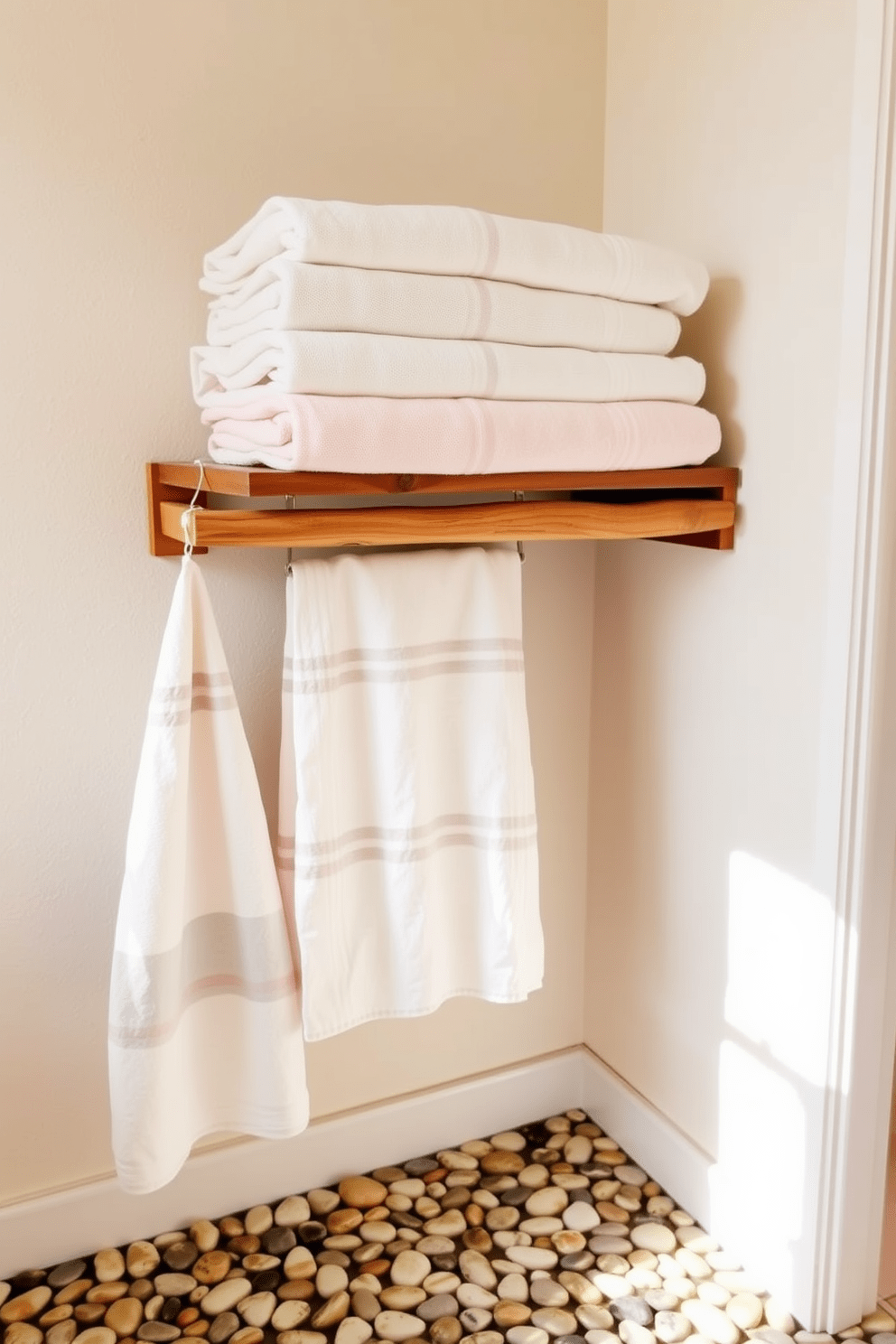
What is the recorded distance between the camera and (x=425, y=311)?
1160 millimetres

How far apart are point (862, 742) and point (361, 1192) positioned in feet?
3.11

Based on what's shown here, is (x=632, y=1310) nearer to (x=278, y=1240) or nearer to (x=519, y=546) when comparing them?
(x=278, y=1240)

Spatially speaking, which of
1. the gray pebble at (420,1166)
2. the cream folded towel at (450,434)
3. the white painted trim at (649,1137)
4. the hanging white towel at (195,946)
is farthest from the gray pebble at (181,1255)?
the cream folded towel at (450,434)

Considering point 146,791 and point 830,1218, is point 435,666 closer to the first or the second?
point 146,791

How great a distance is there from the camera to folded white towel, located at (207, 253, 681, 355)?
1.11 m

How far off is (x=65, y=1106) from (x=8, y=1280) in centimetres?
23

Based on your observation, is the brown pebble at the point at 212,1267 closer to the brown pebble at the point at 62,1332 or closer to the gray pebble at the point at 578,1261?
the brown pebble at the point at 62,1332

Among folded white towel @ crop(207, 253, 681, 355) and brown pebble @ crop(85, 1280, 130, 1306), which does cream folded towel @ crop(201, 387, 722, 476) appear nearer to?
folded white towel @ crop(207, 253, 681, 355)

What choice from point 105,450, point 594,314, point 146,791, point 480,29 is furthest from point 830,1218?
point 480,29

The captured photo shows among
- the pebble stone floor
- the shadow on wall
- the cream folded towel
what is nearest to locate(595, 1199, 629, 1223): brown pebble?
the pebble stone floor

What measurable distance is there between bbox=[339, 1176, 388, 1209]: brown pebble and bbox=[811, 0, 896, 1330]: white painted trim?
1.88ft

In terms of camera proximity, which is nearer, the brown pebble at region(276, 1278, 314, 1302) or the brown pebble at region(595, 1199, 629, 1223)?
the brown pebble at region(276, 1278, 314, 1302)

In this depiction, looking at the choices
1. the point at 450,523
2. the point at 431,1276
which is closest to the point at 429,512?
the point at 450,523

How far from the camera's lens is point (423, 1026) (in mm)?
1686
